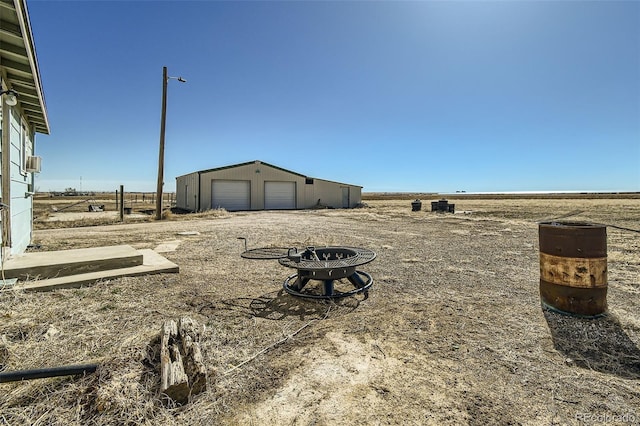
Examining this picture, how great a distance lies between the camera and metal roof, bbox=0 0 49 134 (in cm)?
385

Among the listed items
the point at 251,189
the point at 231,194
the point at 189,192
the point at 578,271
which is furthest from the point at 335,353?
the point at 189,192

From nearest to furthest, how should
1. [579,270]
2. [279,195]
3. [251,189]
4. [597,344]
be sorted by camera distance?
[597,344], [579,270], [251,189], [279,195]

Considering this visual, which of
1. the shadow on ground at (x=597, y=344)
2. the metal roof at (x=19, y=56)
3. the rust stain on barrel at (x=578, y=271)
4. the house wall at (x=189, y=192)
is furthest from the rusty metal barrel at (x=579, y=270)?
the house wall at (x=189, y=192)

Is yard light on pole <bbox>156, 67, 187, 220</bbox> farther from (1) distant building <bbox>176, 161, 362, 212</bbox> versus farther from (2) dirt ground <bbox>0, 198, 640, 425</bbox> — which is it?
(2) dirt ground <bbox>0, 198, 640, 425</bbox>

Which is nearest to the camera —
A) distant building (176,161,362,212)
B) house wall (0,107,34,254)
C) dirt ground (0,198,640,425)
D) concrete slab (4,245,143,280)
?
dirt ground (0,198,640,425)

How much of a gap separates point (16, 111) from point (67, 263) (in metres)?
3.66

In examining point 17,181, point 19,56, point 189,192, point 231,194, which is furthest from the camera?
point 189,192

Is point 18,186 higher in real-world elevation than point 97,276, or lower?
higher

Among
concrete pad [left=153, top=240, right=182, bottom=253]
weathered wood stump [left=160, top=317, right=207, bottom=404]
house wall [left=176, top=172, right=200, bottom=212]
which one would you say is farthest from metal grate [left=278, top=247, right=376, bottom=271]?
house wall [left=176, top=172, right=200, bottom=212]

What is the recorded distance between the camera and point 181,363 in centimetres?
208

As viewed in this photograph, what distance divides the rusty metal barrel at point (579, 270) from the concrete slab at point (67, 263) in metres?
5.66

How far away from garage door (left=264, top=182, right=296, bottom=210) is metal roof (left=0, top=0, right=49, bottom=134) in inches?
683

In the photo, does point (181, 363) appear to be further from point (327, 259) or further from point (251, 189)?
point (251, 189)

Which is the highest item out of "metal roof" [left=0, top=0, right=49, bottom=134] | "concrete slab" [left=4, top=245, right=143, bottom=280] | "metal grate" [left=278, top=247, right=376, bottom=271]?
"metal roof" [left=0, top=0, right=49, bottom=134]
